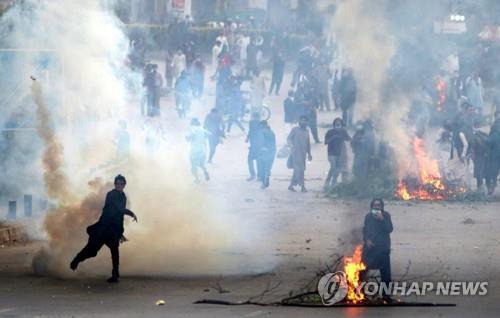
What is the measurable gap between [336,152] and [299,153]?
0.71 m

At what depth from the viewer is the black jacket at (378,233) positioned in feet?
50.9

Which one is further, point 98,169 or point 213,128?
point 213,128

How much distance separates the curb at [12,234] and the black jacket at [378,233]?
22.5 feet

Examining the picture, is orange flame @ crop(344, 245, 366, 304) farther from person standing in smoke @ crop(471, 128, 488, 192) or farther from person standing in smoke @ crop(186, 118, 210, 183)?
person standing in smoke @ crop(186, 118, 210, 183)

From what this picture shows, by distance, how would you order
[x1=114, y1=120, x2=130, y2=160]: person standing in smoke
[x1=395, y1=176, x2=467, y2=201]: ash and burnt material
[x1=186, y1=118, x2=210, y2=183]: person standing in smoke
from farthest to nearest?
[x1=186, y1=118, x2=210, y2=183]: person standing in smoke < [x1=395, y1=176, x2=467, y2=201]: ash and burnt material < [x1=114, y1=120, x2=130, y2=160]: person standing in smoke

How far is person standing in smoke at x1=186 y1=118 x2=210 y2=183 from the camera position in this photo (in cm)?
2633

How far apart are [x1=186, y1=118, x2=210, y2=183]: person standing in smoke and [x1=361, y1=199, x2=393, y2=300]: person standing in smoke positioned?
10.7 meters

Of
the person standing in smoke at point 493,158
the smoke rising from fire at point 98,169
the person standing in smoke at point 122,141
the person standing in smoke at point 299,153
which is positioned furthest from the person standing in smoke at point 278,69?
the person standing in smoke at point 122,141

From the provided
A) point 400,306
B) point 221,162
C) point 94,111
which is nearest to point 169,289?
point 400,306

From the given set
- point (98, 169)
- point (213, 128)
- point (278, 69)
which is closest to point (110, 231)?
point (98, 169)

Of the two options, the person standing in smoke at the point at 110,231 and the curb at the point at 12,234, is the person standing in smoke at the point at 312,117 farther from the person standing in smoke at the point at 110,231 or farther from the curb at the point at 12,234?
the person standing in smoke at the point at 110,231

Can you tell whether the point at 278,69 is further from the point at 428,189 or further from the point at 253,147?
the point at 428,189

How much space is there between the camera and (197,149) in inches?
1041

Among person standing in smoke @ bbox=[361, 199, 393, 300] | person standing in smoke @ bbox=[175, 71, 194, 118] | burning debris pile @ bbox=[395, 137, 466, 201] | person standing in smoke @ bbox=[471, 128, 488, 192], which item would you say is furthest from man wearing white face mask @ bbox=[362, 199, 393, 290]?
person standing in smoke @ bbox=[175, 71, 194, 118]
